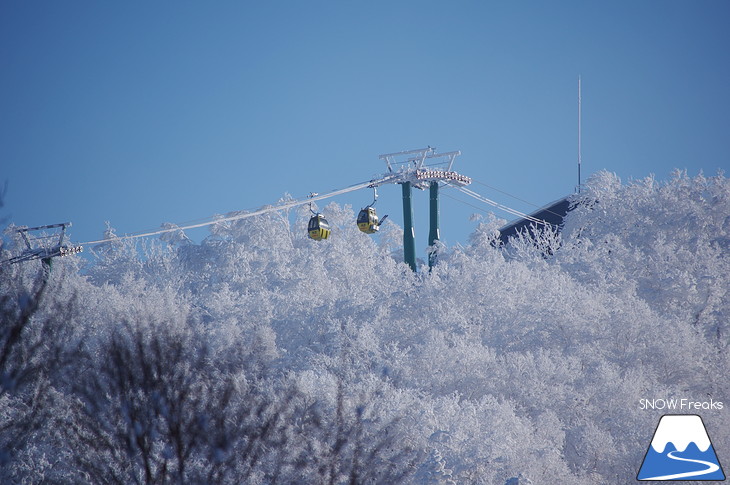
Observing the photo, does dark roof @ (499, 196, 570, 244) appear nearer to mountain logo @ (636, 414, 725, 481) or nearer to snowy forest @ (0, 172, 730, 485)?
snowy forest @ (0, 172, 730, 485)

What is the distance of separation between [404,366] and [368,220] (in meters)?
9.10

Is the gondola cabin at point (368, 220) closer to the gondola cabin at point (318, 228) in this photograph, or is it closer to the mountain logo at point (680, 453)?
the gondola cabin at point (318, 228)

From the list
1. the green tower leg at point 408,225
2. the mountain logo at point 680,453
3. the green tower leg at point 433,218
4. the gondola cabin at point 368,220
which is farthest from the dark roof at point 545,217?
the mountain logo at point 680,453

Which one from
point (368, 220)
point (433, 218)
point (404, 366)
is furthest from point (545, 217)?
point (404, 366)

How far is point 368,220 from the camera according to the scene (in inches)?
1319

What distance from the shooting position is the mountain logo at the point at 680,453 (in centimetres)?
1828

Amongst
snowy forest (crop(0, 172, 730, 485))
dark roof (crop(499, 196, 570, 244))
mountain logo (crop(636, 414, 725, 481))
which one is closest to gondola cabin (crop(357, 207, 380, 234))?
snowy forest (crop(0, 172, 730, 485))

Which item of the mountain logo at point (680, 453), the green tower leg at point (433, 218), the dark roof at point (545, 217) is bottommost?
the mountain logo at point (680, 453)

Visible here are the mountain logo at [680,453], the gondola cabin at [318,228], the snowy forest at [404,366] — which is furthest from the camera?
the gondola cabin at [318,228]

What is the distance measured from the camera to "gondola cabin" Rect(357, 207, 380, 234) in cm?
3341

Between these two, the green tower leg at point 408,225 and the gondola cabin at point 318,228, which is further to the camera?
the green tower leg at point 408,225

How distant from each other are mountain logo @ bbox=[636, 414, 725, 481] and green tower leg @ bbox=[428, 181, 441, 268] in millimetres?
18344

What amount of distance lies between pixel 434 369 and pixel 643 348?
21.0 feet

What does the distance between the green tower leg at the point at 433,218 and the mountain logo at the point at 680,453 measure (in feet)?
60.2
